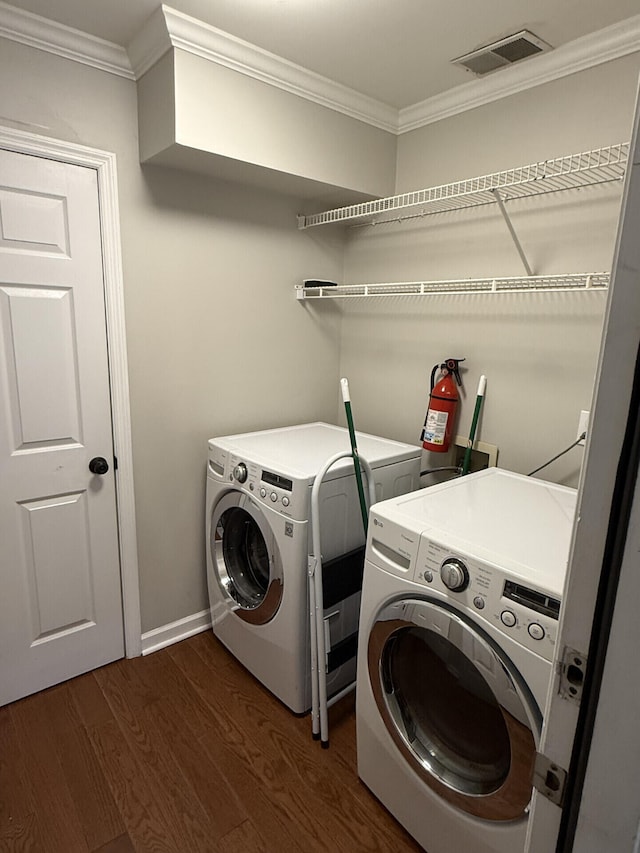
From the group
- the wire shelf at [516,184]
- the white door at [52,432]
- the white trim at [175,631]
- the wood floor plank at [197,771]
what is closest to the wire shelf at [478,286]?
the wire shelf at [516,184]

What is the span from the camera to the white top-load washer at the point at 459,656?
1.09 meters

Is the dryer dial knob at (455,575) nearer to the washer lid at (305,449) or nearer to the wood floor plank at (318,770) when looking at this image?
the washer lid at (305,449)

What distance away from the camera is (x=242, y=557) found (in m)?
2.20

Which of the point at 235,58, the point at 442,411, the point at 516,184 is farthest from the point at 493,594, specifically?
the point at 235,58

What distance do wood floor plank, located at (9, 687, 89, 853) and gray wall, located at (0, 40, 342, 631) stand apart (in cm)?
51

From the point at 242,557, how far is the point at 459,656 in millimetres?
1163

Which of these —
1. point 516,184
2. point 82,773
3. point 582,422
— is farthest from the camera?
point 582,422

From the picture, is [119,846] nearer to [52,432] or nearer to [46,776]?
[46,776]

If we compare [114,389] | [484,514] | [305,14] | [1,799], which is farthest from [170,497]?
[305,14]

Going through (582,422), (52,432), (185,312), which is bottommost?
(52,432)

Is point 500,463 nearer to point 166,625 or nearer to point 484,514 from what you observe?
point 484,514

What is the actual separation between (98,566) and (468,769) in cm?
156

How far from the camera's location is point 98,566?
81.0 inches

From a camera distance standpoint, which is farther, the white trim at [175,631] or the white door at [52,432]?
the white trim at [175,631]
